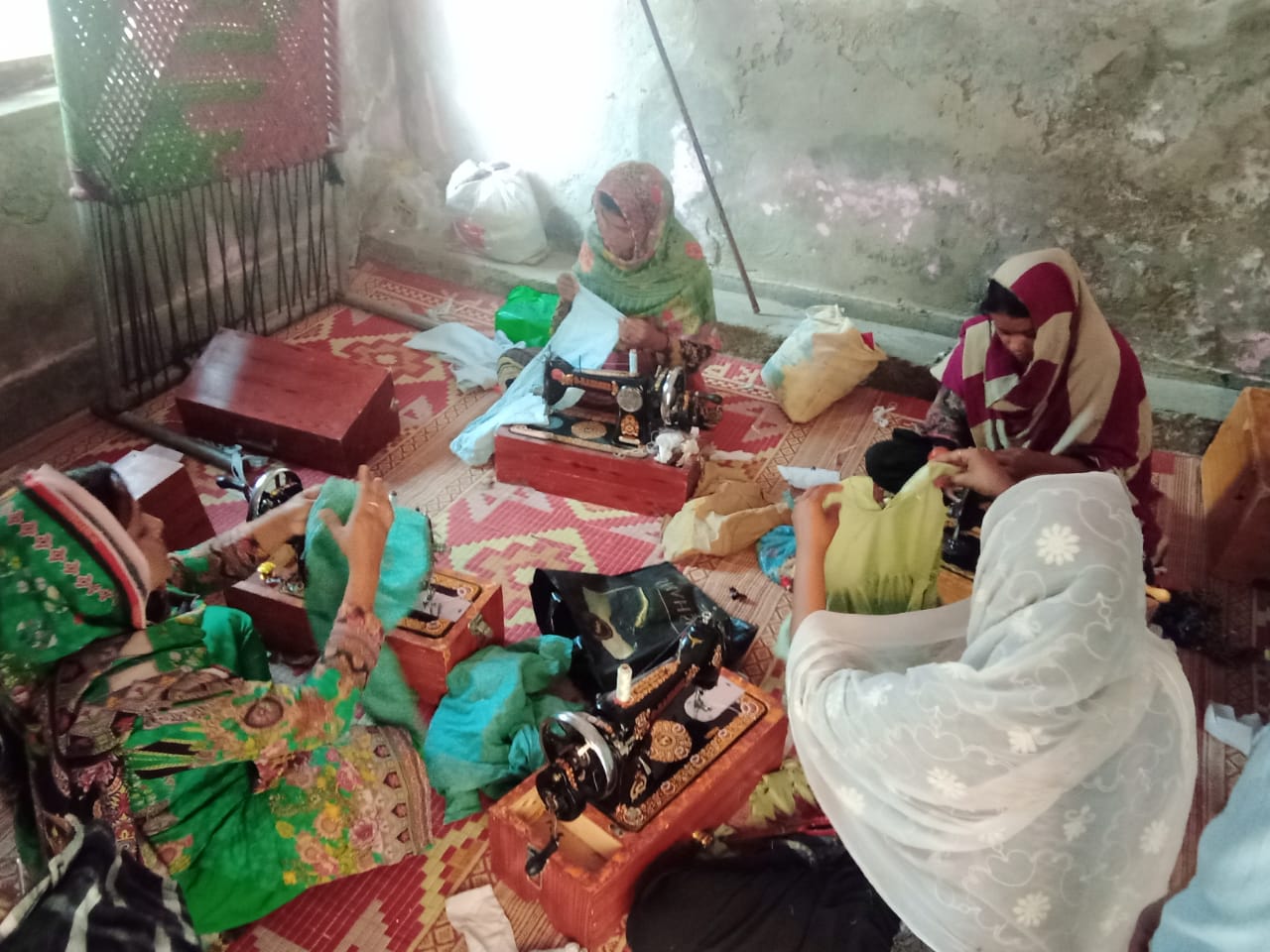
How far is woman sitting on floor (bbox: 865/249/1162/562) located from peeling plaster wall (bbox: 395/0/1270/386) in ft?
5.01

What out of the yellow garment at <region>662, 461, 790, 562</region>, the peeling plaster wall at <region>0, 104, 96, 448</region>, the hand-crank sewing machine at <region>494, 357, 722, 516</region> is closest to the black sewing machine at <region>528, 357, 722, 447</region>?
the hand-crank sewing machine at <region>494, 357, 722, 516</region>

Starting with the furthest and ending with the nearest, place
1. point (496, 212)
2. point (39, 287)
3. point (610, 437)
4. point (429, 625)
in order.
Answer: point (496, 212)
point (39, 287)
point (610, 437)
point (429, 625)

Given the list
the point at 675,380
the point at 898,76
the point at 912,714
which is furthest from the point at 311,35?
the point at 912,714

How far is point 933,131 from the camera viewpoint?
3875 millimetres

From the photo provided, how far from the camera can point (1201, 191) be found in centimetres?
355

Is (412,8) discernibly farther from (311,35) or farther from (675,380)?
(675,380)

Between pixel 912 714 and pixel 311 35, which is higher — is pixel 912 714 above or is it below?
below

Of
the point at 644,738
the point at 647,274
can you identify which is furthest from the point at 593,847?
the point at 647,274

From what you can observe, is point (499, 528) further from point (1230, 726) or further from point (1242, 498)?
point (1242, 498)

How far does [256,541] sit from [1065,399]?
7.11 feet

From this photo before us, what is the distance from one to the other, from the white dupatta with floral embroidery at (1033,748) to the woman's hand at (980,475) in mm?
649

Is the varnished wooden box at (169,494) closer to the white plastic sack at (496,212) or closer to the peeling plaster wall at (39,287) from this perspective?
the peeling plaster wall at (39,287)

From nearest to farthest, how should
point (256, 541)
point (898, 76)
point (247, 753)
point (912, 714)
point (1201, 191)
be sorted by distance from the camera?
1. point (912, 714)
2. point (247, 753)
3. point (256, 541)
4. point (1201, 191)
5. point (898, 76)

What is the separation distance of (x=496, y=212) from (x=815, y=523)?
133 inches
